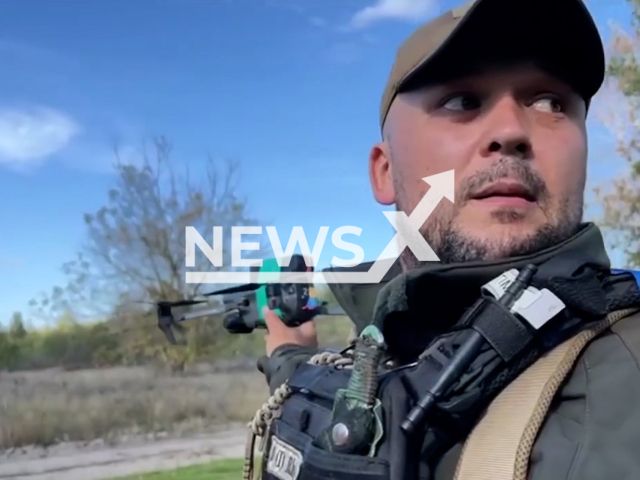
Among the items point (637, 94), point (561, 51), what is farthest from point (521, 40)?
point (637, 94)

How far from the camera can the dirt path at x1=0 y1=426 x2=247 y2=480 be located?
574 cm

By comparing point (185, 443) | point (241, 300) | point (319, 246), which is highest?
point (319, 246)

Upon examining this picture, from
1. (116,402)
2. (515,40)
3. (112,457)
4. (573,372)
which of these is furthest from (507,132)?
(116,402)

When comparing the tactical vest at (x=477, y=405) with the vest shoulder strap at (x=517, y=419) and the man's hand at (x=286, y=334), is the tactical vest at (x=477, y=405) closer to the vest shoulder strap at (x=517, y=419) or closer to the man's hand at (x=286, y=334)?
the vest shoulder strap at (x=517, y=419)

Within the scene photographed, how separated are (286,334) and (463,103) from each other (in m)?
1.39

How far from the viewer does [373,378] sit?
29.6 inches

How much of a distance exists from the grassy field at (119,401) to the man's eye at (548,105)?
5961mm

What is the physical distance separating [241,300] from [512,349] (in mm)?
1767

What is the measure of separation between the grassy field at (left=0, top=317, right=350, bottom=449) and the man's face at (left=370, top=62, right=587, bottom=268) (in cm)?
591

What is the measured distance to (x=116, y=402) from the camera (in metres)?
7.27

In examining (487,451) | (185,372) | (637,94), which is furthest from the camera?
(637,94)

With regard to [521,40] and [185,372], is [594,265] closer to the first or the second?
[521,40]

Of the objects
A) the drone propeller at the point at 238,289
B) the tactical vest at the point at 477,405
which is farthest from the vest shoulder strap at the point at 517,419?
the drone propeller at the point at 238,289

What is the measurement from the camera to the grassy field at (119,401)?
6715 millimetres
